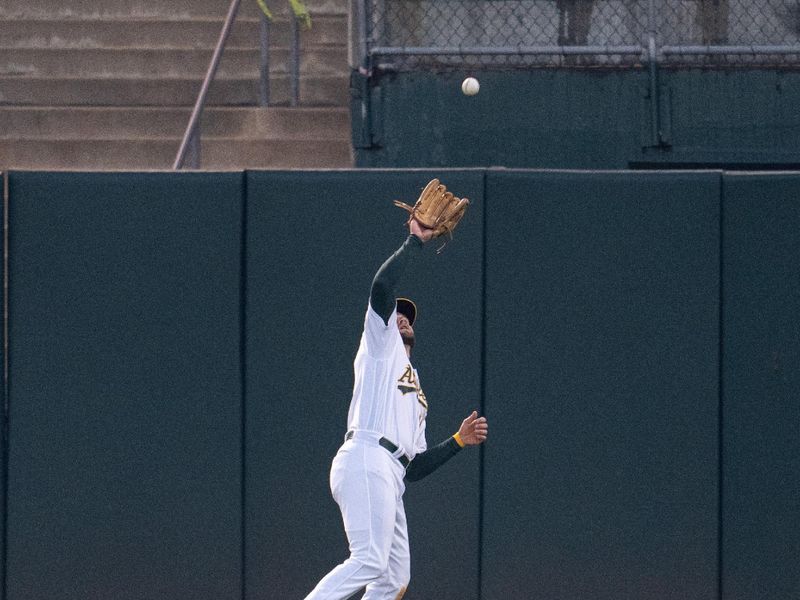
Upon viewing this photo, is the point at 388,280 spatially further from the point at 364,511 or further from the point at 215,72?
the point at 215,72

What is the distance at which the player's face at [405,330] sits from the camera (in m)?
6.13

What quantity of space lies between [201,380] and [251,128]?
3.70 metres

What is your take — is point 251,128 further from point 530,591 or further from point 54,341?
point 530,591

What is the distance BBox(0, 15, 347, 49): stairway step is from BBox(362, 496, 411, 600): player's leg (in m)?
5.64

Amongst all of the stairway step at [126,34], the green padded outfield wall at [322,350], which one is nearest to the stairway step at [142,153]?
the stairway step at [126,34]

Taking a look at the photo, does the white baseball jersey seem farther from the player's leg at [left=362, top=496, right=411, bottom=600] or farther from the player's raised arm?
the player's leg at [left=362, top=496, right=411, bottom=600]

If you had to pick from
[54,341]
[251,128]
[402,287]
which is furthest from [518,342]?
[251,128]

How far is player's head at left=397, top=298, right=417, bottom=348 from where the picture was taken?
6.14 m

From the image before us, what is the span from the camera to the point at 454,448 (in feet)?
19.4

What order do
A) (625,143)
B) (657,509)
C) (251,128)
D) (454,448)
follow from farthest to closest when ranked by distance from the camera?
(251,128) → (625,143) → (657,509) → (454,448)

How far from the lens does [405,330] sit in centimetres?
614

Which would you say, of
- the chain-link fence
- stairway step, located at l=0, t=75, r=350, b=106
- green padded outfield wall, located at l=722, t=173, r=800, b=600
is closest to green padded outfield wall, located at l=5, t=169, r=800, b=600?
green padded outfield wall, located at l=722, t=173, r=800, b=600

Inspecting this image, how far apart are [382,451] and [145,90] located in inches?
213

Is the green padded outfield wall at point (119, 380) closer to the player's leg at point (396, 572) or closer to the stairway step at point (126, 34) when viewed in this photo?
the player's leg at point (396, 572)
